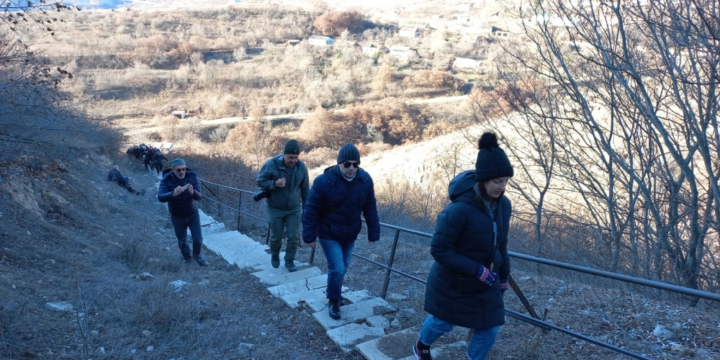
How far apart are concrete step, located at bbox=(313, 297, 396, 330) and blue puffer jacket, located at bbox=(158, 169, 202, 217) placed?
307cm

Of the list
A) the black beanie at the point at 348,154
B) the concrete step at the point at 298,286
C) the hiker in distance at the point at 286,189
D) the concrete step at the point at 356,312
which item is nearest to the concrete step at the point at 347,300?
the concrete step at the point at 356,312

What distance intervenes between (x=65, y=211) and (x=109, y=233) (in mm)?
1202

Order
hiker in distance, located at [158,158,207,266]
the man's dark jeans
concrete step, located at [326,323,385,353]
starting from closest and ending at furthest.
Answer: concrete step, located at [326,323,385,353]
hiker in distance, located at [158,158,207,266]
the man's dark jeans

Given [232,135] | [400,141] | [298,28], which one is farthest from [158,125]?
[298,28]

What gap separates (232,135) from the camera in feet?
115

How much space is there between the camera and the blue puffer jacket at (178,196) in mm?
6984

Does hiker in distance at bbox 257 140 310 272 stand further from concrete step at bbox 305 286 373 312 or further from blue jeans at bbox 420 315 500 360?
blue jeans at bbox 420 315 500 360

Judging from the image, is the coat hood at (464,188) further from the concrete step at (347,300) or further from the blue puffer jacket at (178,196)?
the blue puffer jacket at (178,196)

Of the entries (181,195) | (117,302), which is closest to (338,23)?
(181,195)

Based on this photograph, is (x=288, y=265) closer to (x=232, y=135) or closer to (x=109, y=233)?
(x=109, y=233)

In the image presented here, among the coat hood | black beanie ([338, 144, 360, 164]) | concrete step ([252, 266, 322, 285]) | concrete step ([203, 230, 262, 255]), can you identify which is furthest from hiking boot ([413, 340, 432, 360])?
concrete step ([203, 230, 262, 255])

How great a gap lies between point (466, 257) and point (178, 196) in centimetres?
504

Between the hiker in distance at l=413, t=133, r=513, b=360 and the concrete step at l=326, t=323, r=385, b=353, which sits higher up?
Result: the hiker in distance at l=413, t=133, r=513, b=360

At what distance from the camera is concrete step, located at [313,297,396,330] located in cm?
475
